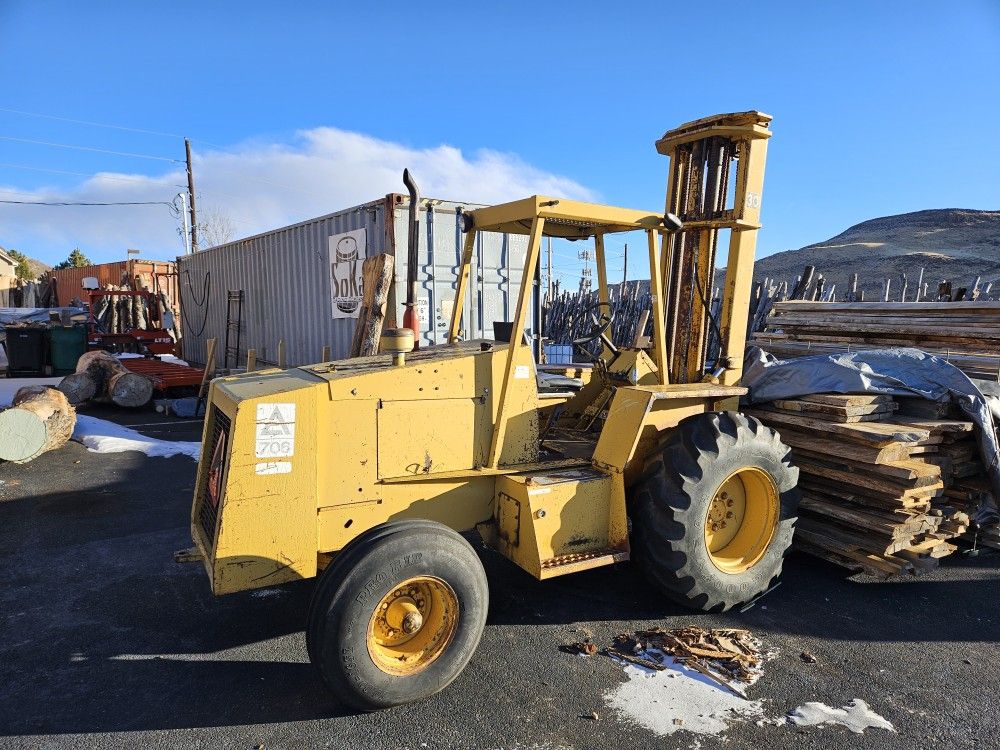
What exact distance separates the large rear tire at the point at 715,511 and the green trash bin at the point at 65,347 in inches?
661

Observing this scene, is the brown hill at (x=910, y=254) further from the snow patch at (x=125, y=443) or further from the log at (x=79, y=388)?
the log at (x=79, y=388)

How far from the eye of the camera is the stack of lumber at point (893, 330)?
20.8 ft

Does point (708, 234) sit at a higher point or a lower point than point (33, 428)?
higher

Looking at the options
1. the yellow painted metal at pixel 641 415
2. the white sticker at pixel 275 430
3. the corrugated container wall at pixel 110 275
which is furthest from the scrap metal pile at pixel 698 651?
the corrugated container wall at pixel 110 275

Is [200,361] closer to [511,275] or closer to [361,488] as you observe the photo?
[511,275]

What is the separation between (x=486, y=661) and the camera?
3.78 meters

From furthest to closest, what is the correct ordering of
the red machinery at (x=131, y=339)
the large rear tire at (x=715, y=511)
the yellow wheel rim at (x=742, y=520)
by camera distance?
the red machinery at (x=131, y=339)
the yellow wheel rim at (x=742, y=520)
the large rear tire at (x=715, y=511)

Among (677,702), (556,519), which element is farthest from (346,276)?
(677,702)

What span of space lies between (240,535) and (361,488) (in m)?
0.68

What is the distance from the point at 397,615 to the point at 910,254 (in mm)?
44171

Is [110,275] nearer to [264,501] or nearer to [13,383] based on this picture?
[13,383]

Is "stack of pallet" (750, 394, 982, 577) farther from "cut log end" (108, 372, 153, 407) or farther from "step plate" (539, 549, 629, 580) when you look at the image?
"cut log end" (108, 372, 153, 407)

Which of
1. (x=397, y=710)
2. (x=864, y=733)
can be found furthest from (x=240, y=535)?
(x=864, y=733)

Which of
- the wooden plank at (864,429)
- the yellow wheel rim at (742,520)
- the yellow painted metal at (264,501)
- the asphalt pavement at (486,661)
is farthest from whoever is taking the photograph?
the wooden plank at (864,429)
